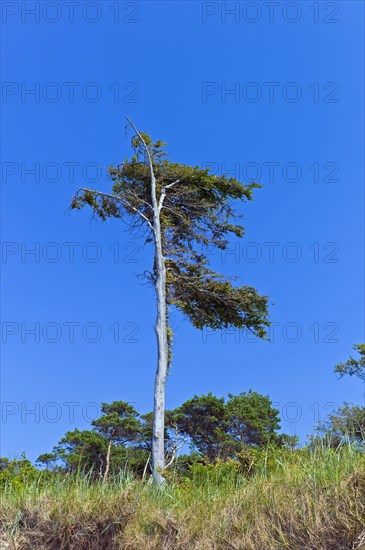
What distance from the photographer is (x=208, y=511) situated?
4703mm

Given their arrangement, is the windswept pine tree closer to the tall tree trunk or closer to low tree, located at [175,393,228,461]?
the tall tree trunk

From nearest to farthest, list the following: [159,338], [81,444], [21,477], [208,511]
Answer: [208,511]
[21,477]
[159,338]
[81,444]

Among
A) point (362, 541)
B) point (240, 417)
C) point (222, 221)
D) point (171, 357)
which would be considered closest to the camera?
point (362, 541)

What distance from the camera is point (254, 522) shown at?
434 centimetres

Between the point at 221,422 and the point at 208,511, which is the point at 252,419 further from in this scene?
the point at 208,511

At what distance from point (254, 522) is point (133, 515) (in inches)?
48.2

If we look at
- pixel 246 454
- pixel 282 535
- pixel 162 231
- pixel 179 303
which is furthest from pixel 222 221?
pixel 282 535

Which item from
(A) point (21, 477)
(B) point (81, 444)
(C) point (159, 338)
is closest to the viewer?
(A) point (21, 477)

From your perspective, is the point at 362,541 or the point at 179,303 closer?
the point at 362,541

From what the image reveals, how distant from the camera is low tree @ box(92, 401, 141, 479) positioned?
916 inches

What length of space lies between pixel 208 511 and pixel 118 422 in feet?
67.3

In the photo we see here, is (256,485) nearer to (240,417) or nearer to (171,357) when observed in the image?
(171,357)

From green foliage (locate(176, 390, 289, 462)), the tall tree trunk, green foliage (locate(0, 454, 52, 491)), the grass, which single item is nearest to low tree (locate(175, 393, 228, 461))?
green foliage (locate(176, 390, 289, 462))

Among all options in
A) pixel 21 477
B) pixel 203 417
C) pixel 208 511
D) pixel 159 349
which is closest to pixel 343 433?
pixel 208 511
